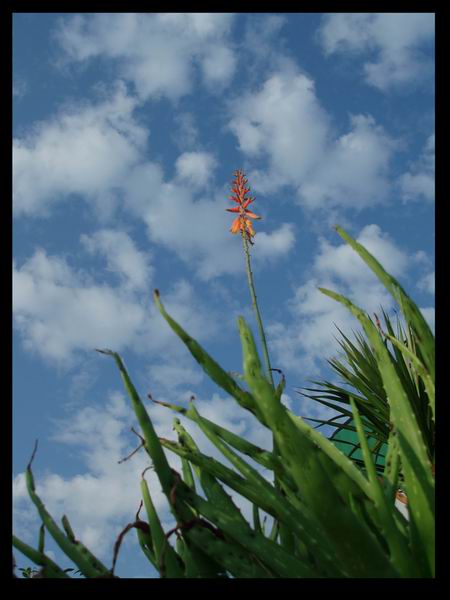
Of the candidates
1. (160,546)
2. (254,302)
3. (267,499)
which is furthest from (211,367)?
(254,302)

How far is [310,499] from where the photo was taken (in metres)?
0.73

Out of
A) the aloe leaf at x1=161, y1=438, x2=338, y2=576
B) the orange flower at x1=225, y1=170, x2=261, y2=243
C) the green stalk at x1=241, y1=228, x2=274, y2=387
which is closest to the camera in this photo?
the aloe leaf at x1=161, y1=438, x2=338, y2=576

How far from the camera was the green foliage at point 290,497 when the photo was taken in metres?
0.75

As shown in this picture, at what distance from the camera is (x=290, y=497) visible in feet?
3.65

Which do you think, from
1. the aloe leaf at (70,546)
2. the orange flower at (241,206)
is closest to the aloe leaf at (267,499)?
the aloe leaf at (70,546)

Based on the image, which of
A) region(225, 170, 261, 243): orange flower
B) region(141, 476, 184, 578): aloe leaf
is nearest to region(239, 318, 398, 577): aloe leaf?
region(141, 476, 184, 578): aloe leaf

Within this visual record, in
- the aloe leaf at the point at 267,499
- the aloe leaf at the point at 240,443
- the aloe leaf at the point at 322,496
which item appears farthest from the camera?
the aloe leaf at the point at 240,443

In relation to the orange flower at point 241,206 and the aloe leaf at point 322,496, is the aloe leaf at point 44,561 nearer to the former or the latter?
the aloe leaf at point 322,496

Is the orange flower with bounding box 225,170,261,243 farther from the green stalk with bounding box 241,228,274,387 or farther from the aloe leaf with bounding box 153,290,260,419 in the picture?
the aloe leaf with bounding box 153,290,260,419

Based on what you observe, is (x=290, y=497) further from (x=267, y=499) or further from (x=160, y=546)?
(x=160, y=546)

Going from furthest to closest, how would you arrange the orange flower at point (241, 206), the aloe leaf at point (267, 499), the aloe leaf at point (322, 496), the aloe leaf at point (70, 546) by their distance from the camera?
the orange flower at point (241, 206) → the aloe leaf at point (70, 546) → the aloe leaf at point (267, 499) → the aloe leaf at point (322, 496)

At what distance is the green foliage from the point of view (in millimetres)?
750

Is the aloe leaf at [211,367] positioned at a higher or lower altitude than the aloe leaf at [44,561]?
higher
